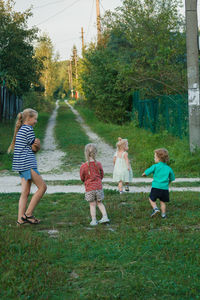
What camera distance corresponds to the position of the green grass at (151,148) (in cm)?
1251

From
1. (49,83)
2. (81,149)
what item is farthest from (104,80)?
(49,83)

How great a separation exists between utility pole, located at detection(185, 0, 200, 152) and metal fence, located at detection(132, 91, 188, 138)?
2712 mm

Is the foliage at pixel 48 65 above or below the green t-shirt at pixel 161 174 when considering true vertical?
above

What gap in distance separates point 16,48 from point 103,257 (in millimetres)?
23798

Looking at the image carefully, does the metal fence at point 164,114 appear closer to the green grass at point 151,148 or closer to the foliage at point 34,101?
the green grass at point 151,148

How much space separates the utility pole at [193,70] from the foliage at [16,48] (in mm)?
14515

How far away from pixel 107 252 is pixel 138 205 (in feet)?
9.19

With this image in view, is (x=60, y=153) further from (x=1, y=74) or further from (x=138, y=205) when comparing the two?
(x=138, y=205)

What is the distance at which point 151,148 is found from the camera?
16438mm

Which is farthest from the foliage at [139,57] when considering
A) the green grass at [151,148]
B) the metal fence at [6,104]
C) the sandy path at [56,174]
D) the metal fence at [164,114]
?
the metal fence at [6,104]

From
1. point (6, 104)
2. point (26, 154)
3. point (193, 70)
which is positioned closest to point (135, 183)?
point (193, 70)

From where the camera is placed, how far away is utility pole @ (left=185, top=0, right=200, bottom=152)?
1209cm

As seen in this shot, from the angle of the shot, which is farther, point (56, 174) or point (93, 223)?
point (56, 174)

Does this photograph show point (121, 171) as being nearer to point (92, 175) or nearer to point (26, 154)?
point (92, 175)
